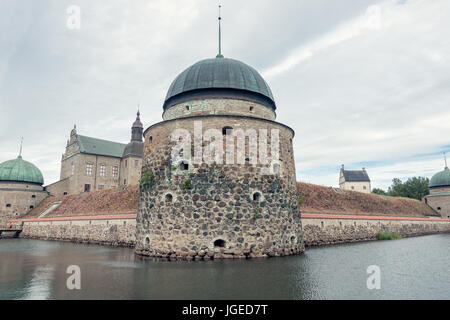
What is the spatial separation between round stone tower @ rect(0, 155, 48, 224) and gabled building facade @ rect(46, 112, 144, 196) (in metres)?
5.16

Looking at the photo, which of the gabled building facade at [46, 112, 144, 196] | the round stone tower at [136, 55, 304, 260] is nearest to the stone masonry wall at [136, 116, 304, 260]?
the round stone tower at [136, 55, 304, 260]

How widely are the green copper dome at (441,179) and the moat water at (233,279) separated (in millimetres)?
36848

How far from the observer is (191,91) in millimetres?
15969

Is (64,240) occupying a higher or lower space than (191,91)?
lower

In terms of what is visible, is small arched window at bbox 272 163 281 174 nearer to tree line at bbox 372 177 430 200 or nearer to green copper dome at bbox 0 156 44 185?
green copper dome at bbox 0 156 44 185

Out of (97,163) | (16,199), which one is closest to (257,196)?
(16,199)

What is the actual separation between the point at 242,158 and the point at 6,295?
9.84 metres

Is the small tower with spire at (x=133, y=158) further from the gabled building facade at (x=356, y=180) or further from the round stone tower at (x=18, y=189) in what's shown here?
the gabled building facade at (x=356, y=180)

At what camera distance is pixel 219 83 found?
15641mm

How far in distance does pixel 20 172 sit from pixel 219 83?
117 feet

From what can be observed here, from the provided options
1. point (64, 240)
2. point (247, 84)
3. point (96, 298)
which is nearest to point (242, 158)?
point (247, 84)

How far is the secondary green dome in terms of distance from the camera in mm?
15672
